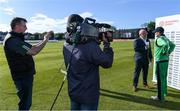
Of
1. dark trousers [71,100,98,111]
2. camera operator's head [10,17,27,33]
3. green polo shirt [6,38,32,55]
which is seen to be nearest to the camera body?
dark trousers [71,100,98,111]

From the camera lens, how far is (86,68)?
3.97 metres

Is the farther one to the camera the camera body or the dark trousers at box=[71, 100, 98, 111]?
the dark trousers at box=[71, 100, 98, 111]

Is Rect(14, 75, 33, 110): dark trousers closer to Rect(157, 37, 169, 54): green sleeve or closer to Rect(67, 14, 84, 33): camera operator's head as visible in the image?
Rect(67, 14, 84, 33): camera operator's head

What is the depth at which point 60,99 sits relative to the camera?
8.53 metres

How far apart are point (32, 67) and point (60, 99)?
2.97m

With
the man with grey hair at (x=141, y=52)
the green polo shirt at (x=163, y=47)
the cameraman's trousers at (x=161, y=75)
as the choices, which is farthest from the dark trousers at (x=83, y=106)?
the man with grey hair at (x=141, y=52)

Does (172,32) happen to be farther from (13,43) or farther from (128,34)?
(128,34)

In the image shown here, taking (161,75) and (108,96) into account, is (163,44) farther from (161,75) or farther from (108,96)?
(108,96)

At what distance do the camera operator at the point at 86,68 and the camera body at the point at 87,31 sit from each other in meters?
0.05

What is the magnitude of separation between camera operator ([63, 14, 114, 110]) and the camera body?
5 cm

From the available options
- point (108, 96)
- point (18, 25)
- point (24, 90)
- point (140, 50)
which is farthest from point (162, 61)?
point (18, 25)

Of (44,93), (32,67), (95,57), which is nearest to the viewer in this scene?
(95,57)

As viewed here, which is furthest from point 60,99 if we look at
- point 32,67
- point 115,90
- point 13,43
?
point 13,43

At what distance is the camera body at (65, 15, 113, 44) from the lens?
12.8 feet
